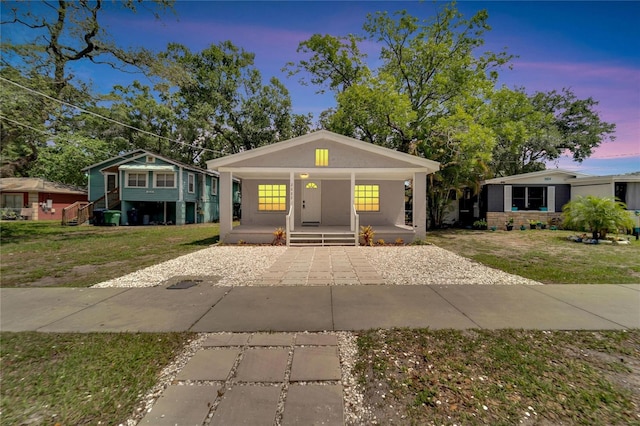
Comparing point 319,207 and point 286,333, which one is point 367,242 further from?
point 286,333

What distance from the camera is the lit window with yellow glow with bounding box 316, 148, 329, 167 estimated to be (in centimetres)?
1123

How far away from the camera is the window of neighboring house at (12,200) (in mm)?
23984

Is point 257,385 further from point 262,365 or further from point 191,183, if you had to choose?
point 191,183

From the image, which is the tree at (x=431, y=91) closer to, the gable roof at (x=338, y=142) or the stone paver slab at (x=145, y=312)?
the gable roof at (x=338, y=142)

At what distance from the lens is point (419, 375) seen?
2477 mm

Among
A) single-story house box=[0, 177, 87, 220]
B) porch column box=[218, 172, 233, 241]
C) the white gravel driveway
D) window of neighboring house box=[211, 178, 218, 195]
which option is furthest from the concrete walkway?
single-story house box=[0, 177, 87, 220]

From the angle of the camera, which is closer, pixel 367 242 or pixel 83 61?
pixel 367 242

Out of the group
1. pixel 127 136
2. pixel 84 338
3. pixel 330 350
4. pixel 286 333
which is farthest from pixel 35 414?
pixel 127 136

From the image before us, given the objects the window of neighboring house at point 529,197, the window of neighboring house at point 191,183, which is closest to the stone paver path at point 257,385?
the window of neighboring house at point 529,197

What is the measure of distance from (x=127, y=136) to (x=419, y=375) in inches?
1349

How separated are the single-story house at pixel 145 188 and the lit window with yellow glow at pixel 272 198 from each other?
9988 mm

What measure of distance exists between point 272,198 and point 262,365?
37.6 ft

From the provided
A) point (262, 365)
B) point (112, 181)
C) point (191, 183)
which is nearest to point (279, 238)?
point (262, 365)

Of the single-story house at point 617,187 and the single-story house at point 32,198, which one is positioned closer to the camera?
the single-story house at point 617,187
